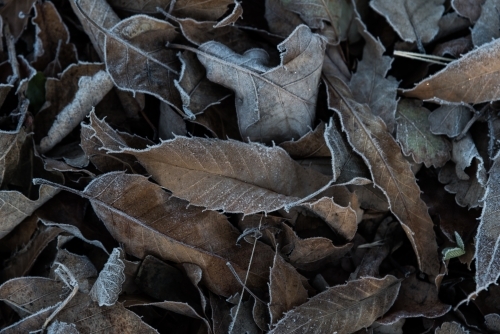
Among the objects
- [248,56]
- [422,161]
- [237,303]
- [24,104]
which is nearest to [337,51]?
[248,56]

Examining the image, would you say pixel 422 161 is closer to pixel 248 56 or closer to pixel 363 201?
pixel 363 201

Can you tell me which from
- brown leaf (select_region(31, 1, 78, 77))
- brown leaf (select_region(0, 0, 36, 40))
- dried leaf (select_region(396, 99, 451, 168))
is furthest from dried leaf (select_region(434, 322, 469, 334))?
brown leaf (select_region(0, 0, 36, 40))

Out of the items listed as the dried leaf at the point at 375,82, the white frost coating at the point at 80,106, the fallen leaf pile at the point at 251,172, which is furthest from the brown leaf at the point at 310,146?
the white frost coating at the point at 80,106

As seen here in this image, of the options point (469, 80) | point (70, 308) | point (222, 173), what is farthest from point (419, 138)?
point (70, 308)

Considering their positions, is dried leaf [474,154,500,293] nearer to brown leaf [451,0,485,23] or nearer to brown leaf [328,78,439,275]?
brown leaf [328,78,439,275]

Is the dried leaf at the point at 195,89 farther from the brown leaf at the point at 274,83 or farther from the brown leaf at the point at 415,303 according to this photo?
the brown leaf at the point at 415,303

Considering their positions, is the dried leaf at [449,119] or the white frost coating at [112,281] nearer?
the white frost coating at [112,281]

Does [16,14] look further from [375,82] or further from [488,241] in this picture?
[488,241]
